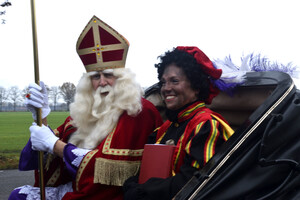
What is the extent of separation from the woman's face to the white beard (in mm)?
467

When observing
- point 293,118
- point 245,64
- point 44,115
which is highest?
point 245,64

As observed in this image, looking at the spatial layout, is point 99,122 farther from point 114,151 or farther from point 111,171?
point 111,171

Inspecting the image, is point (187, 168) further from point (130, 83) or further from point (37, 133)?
point (37, 133)

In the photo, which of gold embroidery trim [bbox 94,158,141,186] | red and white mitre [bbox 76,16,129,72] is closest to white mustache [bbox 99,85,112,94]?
red and white mitre [bbox 76,16,129,72]

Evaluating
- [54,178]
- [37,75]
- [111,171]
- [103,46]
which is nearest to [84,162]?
[111,171]

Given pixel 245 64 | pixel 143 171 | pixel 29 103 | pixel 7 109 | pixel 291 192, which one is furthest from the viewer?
pixel 7 109

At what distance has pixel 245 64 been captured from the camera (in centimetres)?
238

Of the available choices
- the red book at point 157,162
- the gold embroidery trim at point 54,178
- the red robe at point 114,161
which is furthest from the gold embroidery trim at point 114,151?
the gold embroidery trim at point 54,178

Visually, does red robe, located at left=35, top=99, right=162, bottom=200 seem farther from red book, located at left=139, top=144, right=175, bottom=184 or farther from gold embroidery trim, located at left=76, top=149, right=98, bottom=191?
red book, located at left=139, top=144, right=175, bottom=184

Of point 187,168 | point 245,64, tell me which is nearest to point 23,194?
point 187,168

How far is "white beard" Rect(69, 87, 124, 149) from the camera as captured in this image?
247 cm

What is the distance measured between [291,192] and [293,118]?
1.25 feet

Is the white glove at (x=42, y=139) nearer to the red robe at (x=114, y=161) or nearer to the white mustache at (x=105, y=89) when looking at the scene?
the red robe at (x=114, y=161)

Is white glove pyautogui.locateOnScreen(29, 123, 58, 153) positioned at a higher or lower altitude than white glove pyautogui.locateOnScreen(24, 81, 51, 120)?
lower
